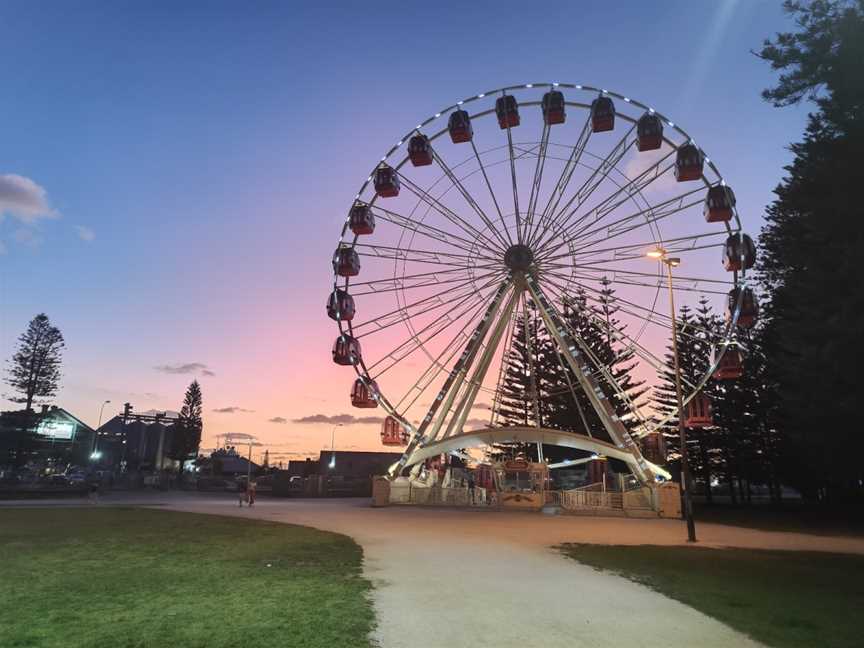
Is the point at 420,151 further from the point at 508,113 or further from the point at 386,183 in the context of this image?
the point at 508,113

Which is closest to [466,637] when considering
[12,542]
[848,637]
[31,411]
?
[848,637]

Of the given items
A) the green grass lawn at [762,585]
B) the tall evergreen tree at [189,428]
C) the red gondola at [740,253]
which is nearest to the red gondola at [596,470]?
the red gondola at [740,253]

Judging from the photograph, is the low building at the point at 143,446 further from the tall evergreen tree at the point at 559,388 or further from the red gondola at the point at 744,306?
the red gondola at the point at 744,306

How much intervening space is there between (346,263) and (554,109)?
11376mm

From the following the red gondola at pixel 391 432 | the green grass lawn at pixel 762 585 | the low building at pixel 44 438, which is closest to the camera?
the green grass lawn at pixel 762 585

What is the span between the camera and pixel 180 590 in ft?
27.8

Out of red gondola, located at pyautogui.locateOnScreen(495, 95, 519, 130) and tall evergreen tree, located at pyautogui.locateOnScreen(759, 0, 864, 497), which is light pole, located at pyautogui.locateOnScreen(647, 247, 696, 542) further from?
red gondola, located at pyautogui.locateOnScreen(495, 95, 519, 130)

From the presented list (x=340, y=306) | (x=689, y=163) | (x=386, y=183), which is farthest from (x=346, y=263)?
(x=689, y=163)

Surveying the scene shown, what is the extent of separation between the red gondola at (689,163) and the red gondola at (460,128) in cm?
888

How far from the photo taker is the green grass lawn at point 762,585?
699 centimetres

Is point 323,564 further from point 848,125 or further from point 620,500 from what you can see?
point 620,500

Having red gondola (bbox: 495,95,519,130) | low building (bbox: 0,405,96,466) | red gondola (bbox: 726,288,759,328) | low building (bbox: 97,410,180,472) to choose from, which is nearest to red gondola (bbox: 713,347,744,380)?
red gondola (bbox: 726,288,759,328)

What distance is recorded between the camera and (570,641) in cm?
645

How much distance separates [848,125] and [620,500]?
60.7 ft
